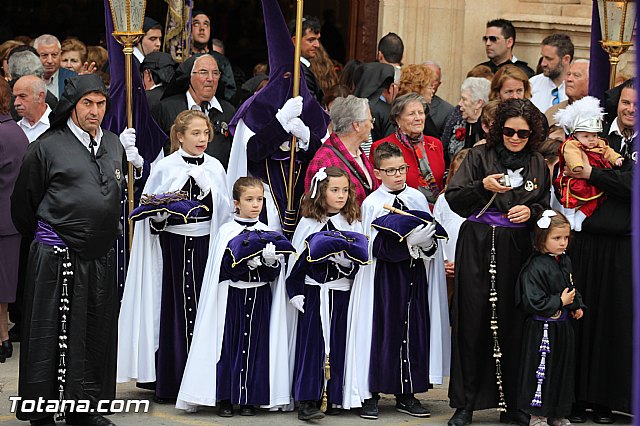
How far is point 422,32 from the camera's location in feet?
39.7

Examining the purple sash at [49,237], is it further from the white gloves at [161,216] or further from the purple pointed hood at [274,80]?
the purple pointed hood at [274,80]

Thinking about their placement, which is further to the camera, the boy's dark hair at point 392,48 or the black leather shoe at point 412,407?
the boy's dark hair at point 392,48

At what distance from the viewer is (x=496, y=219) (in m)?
7.82

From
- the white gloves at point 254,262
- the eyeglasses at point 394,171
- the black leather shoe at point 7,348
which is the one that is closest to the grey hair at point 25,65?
the black leather shoe at point 7,348

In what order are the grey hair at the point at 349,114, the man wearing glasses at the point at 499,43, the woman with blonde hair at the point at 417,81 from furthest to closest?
the man wearing glasses at the point at 499,43, the woman with blonde hair at the point at 417,81, the grey hair at the point at 349,114

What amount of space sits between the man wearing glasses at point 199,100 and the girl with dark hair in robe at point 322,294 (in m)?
1.38

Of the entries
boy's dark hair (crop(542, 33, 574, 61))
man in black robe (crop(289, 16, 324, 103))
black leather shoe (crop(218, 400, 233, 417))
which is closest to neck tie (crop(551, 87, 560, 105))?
boy's dark hair (crop(542, 33, 574, 61))

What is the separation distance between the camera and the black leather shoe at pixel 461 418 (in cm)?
788

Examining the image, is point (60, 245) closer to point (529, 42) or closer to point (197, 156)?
point (197, 156)

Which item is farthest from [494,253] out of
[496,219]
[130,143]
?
[130,143]

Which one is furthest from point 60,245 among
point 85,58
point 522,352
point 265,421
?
point 85,58

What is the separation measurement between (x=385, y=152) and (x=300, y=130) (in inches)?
21.5

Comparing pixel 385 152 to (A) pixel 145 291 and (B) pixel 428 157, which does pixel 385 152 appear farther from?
(A) pixel 145 291

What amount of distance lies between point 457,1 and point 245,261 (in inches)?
204
